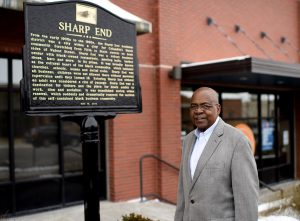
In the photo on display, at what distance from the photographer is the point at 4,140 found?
22.3 ft

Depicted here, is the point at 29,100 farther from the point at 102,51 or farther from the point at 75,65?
the point at 102,51

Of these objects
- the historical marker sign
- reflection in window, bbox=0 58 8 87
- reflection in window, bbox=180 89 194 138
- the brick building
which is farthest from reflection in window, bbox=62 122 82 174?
the historical marker sign

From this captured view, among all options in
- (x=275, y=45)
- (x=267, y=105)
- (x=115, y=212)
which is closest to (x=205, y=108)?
(x=115, y=212)

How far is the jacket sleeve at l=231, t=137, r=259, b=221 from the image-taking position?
2.76 metres

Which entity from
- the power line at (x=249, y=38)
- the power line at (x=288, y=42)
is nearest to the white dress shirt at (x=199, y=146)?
the power line at (x=249, y=38)

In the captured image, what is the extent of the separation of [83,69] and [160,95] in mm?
4801

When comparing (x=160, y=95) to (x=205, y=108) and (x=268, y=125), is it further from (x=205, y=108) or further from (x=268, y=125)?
(x=268, y=125)

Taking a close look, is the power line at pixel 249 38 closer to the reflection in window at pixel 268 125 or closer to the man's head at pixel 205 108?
the reflection in window at pixel 268 125

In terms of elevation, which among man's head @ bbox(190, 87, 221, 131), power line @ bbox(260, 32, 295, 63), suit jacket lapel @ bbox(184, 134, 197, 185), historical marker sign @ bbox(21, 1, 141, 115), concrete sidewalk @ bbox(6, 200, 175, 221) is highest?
power line @ bbox(260, 32, 295, 63)

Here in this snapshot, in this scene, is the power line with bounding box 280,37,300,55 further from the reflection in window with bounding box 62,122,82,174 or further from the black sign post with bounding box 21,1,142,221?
the black sign post with bounding box 21,1,142,221

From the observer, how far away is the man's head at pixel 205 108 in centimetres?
301

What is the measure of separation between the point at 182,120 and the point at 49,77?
21.4 feet

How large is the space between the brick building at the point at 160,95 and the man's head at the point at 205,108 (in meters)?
3.96

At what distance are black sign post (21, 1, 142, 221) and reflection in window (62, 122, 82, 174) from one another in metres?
3.77
